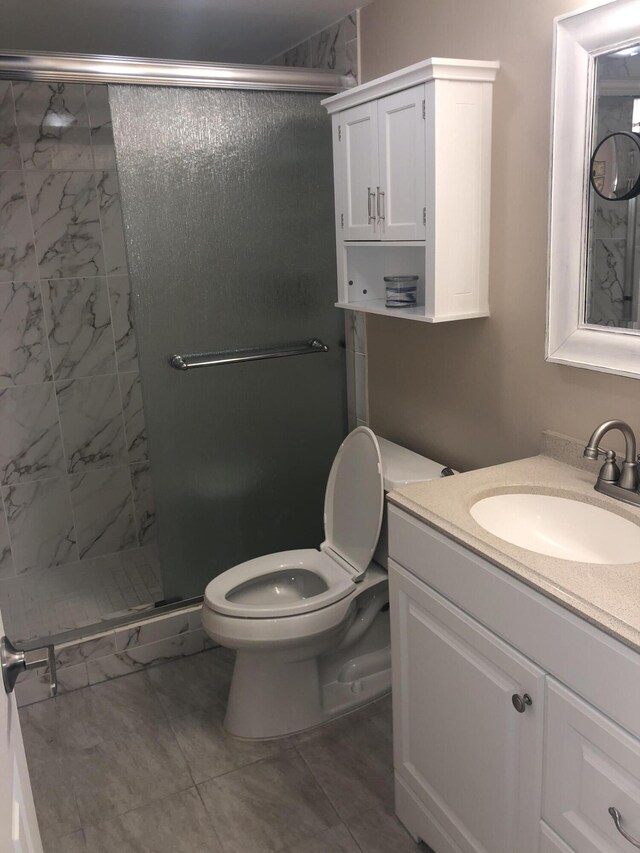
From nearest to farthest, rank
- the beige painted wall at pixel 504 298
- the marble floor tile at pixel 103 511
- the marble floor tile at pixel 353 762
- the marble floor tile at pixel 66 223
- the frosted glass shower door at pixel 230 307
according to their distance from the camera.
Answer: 1. the beige painted wall at pixel 504 298
2. the marble floor tile at pixel 353 762
3. the frosted glass shower door at pixel 230 307
4. the marble floor tile at pixel 66 223
5. the marble floor tile at pixel 103 511

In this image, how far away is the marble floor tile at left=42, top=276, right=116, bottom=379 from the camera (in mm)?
3109

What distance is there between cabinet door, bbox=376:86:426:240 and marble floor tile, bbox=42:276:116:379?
60.2 inches

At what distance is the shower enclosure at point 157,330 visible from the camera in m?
2.40

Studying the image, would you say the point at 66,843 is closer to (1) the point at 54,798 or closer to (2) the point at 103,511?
(1) the point at 54,798

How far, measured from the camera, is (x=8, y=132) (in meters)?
2.91

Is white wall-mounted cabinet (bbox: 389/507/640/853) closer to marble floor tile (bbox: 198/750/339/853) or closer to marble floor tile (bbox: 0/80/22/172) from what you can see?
marble floor tile (bbox: 198/750/339/853)

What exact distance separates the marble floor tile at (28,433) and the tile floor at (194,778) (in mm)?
1064

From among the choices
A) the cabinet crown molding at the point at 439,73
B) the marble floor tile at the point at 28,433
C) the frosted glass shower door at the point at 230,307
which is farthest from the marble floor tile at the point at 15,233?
the cabinet crown molding at the point at 439,73

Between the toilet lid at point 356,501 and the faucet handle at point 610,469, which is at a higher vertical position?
the faucet handle at point 610,469

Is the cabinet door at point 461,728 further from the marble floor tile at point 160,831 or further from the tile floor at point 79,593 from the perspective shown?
the tile floor at point 79,593

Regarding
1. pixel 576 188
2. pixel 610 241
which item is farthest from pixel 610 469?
pixel 576 188

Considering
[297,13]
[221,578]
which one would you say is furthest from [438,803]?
[297,13]

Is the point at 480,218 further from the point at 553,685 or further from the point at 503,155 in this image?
the point at 553,685

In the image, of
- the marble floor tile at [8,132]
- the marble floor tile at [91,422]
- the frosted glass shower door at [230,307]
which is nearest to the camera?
the frosted glass shower door at [230,307]
